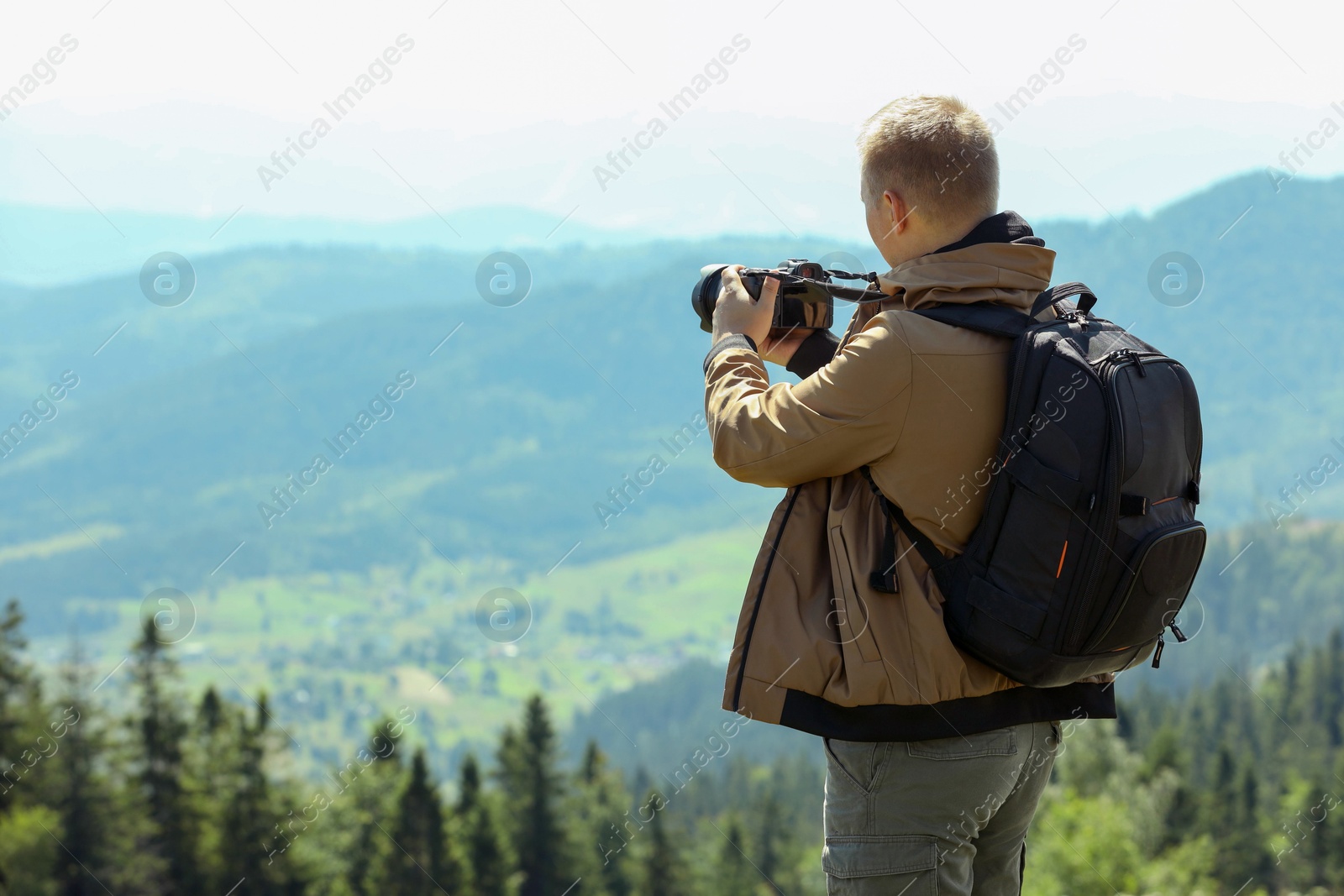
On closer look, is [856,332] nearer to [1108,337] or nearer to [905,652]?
[1108,337]

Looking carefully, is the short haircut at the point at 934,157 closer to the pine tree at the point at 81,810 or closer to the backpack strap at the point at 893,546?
the backpack strap at the point at 893,546

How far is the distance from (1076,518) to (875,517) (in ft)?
1.40

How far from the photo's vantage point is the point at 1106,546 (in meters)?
2.38

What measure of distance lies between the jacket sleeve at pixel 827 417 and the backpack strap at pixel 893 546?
0.12 meters

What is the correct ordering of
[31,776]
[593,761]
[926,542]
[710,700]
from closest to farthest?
[926,542], [31,776], [593,761], [710,700]

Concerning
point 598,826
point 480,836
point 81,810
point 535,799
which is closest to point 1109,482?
point 81,810

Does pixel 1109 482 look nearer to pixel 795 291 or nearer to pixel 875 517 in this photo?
pixel 875 517

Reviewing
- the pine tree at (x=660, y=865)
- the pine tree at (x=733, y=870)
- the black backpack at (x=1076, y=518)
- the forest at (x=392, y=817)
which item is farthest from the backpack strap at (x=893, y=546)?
the pine tree at (x=733, y=870)

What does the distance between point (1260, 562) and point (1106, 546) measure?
21415 cm

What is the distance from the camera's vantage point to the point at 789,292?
303 cm

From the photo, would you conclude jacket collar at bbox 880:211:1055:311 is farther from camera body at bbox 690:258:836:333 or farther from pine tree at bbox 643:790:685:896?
pine tree at bbox 643:790:685:896

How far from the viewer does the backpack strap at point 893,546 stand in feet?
8.12

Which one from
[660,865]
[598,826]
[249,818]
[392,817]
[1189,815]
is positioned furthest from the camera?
[598,826]

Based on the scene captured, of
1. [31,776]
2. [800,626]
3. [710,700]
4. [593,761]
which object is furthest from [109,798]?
[710,700]
